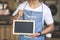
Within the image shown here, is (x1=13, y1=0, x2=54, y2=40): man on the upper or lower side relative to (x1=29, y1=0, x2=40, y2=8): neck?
lower

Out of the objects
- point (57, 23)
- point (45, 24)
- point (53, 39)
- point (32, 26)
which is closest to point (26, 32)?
point (32, 26)

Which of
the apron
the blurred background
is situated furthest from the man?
the blurred background

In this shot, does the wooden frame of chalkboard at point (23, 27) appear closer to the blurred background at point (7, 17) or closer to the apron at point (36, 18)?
the apron at point (36, 18)

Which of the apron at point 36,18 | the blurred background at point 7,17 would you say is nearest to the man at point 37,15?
the apron at point 36,18

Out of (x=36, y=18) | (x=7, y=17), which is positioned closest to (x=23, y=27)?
(x=36, y=18)

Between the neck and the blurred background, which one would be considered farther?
the blurred background

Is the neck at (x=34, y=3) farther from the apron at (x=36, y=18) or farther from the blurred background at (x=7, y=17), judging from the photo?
the blurred background at (x=7, y=17)

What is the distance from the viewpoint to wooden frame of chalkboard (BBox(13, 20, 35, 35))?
157 centimetres

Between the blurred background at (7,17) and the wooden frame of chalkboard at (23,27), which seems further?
the blurred background at (7,17)

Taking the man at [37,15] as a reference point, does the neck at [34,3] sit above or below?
above

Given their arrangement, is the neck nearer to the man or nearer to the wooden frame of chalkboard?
the man

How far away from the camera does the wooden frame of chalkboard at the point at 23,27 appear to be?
5.16ft

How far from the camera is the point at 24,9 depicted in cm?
162

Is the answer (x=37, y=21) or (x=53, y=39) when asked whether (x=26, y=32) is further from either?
(x=53, y=39)
